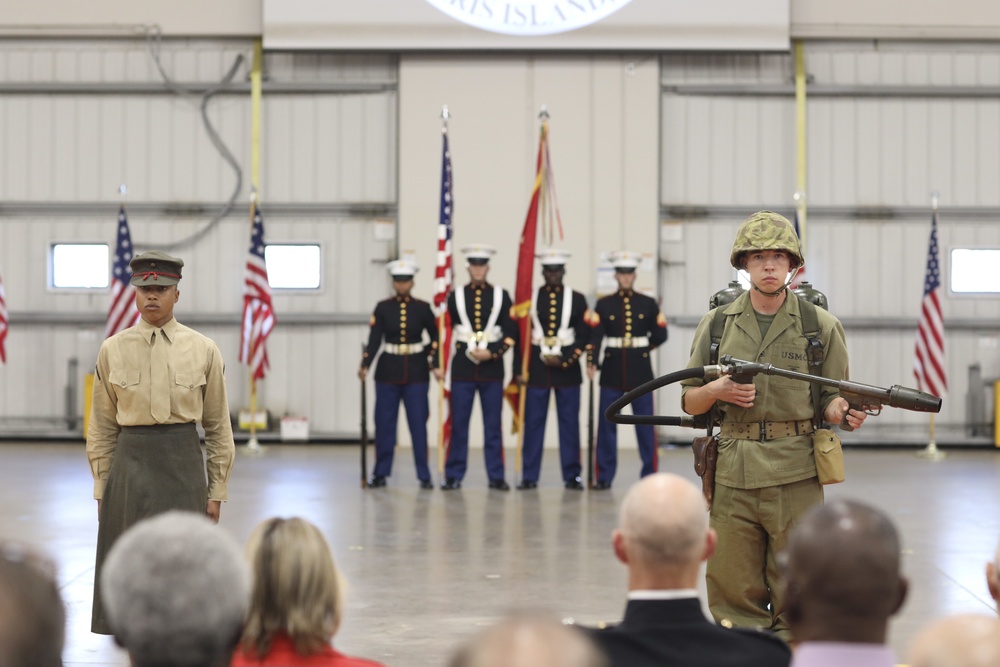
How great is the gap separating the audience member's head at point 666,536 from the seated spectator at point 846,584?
1.34ft

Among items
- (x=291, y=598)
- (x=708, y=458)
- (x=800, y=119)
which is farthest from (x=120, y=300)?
(x=291, y=598)

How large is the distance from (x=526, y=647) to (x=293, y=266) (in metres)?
11.9

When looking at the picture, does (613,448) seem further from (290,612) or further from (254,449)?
(290,612)

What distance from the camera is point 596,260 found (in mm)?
12719

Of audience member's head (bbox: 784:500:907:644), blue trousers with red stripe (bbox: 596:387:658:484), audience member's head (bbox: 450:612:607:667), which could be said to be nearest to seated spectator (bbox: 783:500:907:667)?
audience member's head (bbox: 784:500:907:644)

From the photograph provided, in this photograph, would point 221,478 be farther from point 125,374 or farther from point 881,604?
point 881,604

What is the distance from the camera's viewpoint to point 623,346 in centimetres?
977

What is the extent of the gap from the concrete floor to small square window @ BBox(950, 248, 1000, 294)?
1.87 m

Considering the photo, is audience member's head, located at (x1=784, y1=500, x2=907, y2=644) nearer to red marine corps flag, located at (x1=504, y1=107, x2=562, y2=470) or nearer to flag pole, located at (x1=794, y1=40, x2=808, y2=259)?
red marine corps flag, located at (x1=504, y1=107, x2=562, y2=470)

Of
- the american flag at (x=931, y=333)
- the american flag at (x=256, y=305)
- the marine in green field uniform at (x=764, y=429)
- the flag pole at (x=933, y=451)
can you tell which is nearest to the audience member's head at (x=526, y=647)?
the marine in green field uniform at (x=764, y=429)

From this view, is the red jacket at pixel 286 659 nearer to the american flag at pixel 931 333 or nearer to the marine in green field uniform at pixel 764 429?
the marine in green field uniform at pixel 764 429

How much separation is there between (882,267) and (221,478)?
9.87m

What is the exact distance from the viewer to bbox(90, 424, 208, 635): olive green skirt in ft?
14.2

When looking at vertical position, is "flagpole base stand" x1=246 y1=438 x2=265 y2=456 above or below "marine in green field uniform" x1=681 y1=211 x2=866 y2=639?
below
